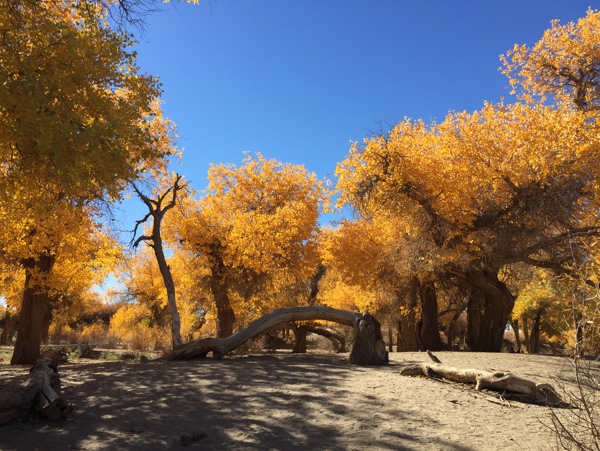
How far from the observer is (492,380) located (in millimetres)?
7422

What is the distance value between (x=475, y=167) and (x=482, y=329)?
6.60 m

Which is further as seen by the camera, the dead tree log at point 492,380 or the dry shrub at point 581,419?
the dead tree log at point 492,380

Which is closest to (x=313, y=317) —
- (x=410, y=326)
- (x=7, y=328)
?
(x=410, y=326)

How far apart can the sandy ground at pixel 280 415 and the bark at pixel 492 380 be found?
0.79 feet

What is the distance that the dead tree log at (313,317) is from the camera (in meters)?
10.7

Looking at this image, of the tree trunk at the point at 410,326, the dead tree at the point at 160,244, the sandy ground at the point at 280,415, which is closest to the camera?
the sandy ground at the point at 280,415

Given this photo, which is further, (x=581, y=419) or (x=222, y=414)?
(x=222, y=414)

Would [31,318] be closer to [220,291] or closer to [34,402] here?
[220,291]

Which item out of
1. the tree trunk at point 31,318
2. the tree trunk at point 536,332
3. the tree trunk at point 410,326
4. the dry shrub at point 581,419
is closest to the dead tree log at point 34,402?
the dry shrub at point 581,419

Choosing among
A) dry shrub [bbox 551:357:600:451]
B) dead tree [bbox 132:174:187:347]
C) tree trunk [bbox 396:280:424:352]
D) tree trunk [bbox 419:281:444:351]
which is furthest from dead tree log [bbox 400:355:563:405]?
tree trunk [bbox 396:280:424:352]

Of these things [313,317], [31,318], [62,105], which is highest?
[62,105]

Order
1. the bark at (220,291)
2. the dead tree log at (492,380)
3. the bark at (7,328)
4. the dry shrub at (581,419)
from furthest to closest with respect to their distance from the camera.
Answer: the bark at (7,328) → the bark at (220,291) → the dead tree log at (492,380) → the dry shrub at (581,419)

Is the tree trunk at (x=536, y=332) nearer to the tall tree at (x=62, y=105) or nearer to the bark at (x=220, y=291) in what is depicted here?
the bark at (x=220, y=291)

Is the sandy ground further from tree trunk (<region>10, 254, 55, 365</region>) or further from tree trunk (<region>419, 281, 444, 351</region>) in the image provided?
tree trunk (<region>419, 281, 444, 351</region>)
